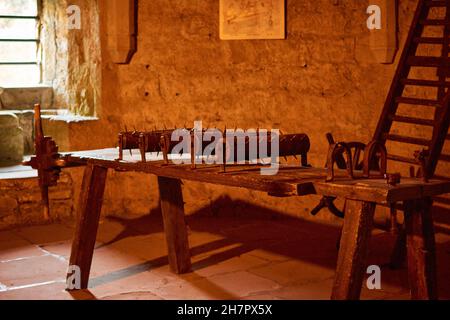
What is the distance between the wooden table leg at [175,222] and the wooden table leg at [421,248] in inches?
66.5

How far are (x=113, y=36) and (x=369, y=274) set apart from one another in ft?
10.2

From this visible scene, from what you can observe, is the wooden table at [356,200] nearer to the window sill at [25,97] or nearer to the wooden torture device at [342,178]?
the wooden torture device at [342,178]

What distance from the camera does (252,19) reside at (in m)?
5.75

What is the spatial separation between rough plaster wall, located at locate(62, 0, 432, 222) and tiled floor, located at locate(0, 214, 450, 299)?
1.48 feet

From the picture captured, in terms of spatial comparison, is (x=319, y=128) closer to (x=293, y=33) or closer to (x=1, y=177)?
(x=293, y=33)

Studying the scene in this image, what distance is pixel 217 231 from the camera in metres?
5.40

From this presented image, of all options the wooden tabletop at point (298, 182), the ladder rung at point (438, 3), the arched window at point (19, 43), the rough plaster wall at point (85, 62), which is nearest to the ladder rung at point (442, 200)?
the ladder rung at point (438, 3)

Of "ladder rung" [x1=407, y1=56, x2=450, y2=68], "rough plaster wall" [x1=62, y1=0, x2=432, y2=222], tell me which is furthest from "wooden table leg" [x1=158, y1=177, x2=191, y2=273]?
"ladder rung" [x1=407, y1=56, x2=450, y2=68]

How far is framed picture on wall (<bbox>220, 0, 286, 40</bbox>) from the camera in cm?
568

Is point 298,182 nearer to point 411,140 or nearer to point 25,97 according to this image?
point 411,140

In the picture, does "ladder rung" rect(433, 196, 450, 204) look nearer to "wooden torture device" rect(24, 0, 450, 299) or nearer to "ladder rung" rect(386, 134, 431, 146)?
"wooden torture device" rect(24, 0, 450, 299)

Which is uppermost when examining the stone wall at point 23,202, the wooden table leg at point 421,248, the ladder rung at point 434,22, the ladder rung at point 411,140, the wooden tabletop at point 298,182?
the ladder rung at point 434,22

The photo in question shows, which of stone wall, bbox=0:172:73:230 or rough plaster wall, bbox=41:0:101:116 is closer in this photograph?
stone wall, bbox=0:172:73:230

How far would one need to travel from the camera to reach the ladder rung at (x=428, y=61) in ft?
15.3
